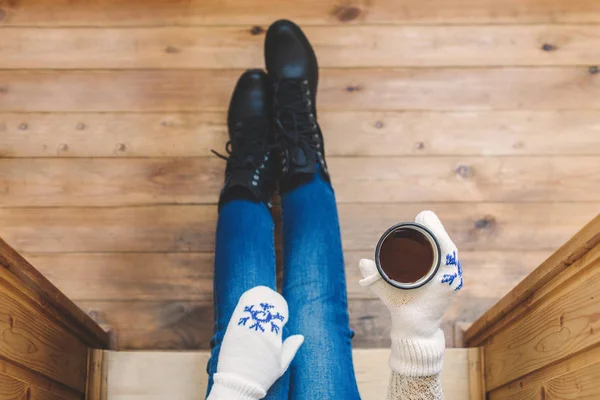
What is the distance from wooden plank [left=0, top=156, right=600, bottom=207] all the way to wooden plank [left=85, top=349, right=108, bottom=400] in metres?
0.32

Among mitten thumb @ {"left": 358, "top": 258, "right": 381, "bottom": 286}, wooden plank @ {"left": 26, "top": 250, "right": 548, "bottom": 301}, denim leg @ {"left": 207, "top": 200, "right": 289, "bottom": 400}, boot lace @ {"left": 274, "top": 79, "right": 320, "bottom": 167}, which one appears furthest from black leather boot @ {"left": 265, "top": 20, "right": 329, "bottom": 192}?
mitten thumb @ {"left": 358, "top": 258, "right": 381, "bottom": 286}

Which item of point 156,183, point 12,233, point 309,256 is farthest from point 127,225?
point 309,256

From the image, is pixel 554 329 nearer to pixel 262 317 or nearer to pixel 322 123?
pixel 262 317

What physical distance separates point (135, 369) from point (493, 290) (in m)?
0.74

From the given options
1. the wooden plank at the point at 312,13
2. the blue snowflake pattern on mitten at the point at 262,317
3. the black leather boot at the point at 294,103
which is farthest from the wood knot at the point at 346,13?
the blue snowflake pattern on mitten at the point at 262,317

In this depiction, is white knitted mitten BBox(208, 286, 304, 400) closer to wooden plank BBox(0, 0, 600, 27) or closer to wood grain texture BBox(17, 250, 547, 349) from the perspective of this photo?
wood grain texture BBox(17, 250, 547, 349)

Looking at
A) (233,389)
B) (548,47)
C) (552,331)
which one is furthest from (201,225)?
(548,47)

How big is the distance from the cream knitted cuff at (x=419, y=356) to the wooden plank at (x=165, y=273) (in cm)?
43

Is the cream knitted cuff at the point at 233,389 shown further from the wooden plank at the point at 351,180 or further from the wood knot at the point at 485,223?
the wood knot at the point at 485,223

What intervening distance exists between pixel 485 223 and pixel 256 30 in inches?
25.9

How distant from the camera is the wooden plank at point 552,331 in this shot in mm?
674

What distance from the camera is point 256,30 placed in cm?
126

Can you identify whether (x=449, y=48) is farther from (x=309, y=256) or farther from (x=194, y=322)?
(x=194, y=322)

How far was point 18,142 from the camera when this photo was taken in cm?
122
